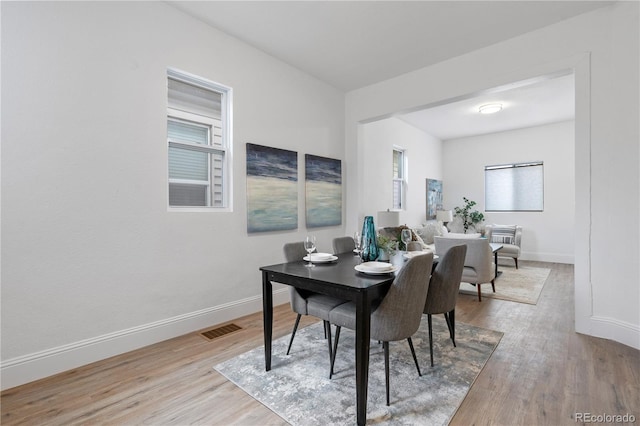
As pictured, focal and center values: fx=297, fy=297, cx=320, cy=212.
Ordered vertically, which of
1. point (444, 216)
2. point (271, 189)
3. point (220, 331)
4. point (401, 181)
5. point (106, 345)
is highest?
point (401, 181)

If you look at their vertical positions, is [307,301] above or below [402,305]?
below

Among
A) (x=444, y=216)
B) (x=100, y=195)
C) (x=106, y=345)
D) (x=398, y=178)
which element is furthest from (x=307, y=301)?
(x=444, y=216)

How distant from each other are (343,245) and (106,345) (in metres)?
2.15

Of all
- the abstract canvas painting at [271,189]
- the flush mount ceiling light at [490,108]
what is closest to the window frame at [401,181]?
the flush mount ceiling light at [490,108]

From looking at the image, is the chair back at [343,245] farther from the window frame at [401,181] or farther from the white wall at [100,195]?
the window frame at [401,181]

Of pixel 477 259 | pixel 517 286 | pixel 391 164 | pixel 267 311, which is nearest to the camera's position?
pixel 267 311

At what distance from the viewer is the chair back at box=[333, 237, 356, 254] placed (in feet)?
9.68

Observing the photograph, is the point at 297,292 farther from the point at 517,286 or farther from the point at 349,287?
the point at 517,286

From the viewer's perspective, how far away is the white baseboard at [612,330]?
2510mm

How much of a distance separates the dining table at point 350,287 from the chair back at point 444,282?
30cm

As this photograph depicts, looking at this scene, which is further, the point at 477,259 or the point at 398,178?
the point at 398,178

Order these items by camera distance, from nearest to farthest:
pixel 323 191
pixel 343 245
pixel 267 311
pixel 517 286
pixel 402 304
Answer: pixel 402 304
pixel 267 311
pixel 343 245
pixel 323 191
pixel 517 286

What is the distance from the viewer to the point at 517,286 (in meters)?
4.48

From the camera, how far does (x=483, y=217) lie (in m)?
7.29
